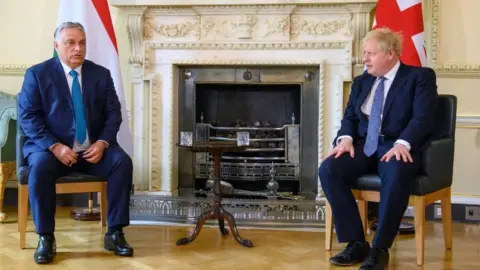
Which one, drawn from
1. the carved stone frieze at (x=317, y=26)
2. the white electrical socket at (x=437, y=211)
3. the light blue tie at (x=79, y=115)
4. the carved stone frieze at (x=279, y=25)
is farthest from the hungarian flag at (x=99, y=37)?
the white electrical socket at (x=437, y=211)

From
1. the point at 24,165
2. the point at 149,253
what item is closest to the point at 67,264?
the point at 149,253

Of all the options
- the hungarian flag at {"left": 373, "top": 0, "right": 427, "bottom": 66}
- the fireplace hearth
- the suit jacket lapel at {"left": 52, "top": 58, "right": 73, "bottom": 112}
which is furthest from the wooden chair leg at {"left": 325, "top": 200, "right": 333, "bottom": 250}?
the suit jacket lapel at {"left": 52, "top": 58, "right": 73, "bottom": 112}

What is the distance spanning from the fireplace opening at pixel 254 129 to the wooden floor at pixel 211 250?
0.84m

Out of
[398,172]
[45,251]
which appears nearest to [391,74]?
[398,172]

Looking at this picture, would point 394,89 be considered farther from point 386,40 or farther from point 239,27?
point 239,27

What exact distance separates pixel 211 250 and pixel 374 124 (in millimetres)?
949

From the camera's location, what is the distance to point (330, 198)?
2.57 meters

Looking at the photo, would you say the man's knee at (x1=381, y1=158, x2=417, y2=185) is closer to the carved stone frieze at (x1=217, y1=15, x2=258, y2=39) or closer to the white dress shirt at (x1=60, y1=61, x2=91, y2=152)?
the white dress shirt at (x1=60, y1=61, x2=91, y2=152)

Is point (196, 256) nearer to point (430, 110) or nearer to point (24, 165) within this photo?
point (24, 165)

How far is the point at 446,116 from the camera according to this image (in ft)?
9.25

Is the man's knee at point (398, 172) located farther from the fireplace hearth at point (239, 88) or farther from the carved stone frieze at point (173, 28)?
the carved stone frieze at point (173, 28)

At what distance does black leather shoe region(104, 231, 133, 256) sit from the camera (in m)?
2.61

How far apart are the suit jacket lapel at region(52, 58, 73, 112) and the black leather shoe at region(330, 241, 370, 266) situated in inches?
54.8

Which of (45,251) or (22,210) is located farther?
(22,210)
